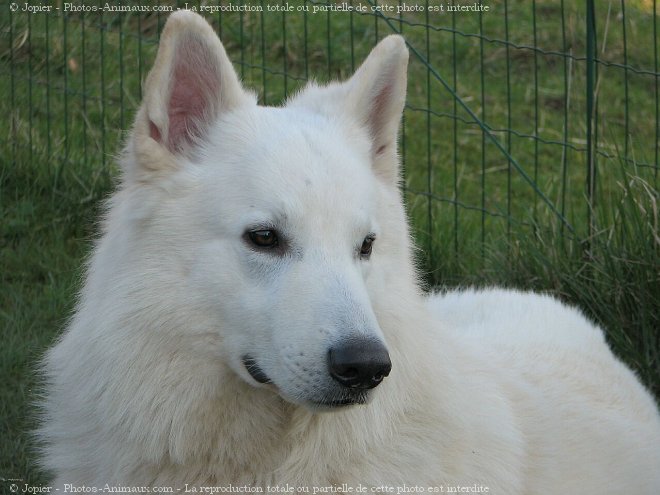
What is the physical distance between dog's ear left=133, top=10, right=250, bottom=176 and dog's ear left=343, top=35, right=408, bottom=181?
378 mm

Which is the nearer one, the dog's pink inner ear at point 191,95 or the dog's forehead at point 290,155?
the dog's forehead at point 290,155

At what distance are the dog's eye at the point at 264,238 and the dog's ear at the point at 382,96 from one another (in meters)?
0.62

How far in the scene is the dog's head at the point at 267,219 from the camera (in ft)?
9.50

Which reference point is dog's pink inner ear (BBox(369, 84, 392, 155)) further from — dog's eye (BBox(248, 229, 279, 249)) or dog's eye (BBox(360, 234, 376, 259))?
dog's eye (BBox(248, 229, 279, 249))

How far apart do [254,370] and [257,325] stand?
15 centimetres

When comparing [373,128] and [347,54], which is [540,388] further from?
[347,54]

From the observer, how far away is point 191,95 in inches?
131

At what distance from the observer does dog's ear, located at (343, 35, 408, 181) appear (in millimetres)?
3432

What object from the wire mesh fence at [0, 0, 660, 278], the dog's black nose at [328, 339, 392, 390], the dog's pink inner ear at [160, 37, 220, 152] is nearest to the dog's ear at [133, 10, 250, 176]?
the dog's pink inner ear at [160, 37, 220, 152]

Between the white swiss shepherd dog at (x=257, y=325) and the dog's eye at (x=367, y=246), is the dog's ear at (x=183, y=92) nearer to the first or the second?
→ the white swiss shepherd dog at (x=257, y=325)

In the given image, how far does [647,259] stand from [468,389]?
6.28ft

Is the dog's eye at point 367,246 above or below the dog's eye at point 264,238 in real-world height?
below

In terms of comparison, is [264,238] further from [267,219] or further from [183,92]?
[183,92]

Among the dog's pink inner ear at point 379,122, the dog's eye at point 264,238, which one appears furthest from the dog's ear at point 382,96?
the dog's eye at point 264,238
